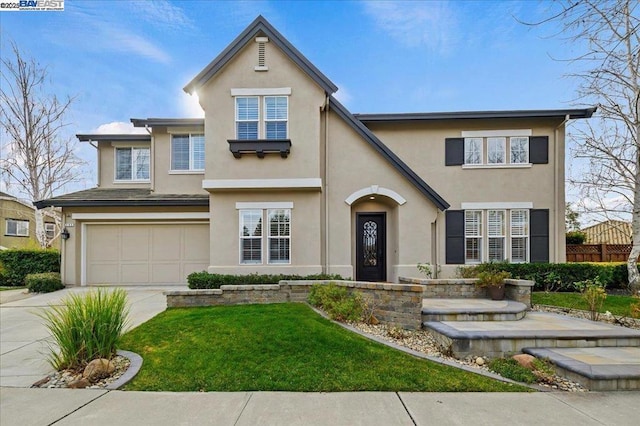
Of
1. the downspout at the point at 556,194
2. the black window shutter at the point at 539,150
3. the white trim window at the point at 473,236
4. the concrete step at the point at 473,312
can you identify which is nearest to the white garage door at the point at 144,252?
the concrete step at the point at 473,312

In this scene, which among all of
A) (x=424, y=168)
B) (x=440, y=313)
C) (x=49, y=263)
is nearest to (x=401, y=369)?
(x=440, y=313)

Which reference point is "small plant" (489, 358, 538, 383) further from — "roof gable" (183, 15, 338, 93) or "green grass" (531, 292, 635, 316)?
"roof gable" (183, 15, 338, 93)

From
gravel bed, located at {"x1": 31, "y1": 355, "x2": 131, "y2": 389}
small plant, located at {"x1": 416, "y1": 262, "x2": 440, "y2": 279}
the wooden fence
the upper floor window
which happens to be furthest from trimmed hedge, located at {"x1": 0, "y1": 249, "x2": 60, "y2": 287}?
the wooden fence

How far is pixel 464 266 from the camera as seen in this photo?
450 inches

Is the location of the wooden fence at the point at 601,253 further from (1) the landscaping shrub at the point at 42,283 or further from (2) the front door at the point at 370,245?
(1) the landscaping shrub at the point at 42,283

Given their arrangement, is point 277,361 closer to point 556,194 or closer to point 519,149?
point 519,149

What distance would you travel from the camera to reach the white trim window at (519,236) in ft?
39.2

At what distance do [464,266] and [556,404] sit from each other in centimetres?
776

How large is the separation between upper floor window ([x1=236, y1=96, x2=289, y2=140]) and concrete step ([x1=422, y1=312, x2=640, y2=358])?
758 centimetres

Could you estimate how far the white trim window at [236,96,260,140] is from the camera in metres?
10.3

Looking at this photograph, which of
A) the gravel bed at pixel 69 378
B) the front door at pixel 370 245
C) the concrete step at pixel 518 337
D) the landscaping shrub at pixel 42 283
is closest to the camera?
the gravel bed at pixel 69 378

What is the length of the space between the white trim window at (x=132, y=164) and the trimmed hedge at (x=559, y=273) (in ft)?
47.0

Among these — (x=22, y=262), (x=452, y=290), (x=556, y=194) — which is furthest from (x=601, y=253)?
(x=22, y=262)

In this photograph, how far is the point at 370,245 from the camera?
37.9 ft
